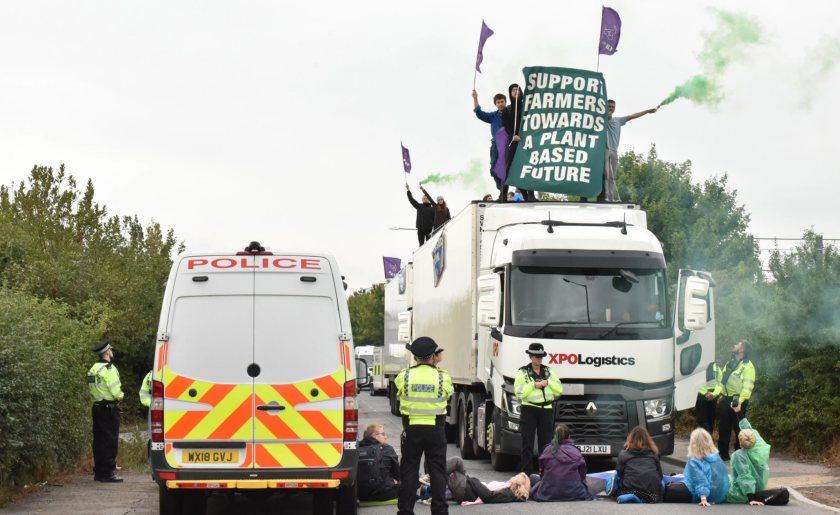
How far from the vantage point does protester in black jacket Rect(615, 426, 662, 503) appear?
46.1 ft

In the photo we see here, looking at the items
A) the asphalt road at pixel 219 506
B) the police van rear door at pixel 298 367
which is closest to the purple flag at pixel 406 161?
the asphalt road at pixel 219 506

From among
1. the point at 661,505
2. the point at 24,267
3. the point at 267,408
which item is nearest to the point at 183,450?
the point at 267,408

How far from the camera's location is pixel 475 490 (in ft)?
46.2

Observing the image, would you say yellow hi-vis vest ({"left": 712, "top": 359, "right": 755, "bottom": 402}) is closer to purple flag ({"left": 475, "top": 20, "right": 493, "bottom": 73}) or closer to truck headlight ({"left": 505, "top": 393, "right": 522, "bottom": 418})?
truck headlight ({"left": 505, "top": 393, "right": 522, "bottom": 418})

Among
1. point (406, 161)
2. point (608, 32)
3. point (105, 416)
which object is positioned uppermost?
point (608, 32)

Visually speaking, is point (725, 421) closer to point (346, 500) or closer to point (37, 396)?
point (346, 500)

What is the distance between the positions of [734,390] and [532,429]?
4.47 m

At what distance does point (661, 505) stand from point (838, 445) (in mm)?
5753

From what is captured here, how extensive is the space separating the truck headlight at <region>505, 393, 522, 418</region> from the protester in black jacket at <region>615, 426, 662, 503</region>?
2371mm

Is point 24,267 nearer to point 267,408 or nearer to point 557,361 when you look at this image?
point 557,361

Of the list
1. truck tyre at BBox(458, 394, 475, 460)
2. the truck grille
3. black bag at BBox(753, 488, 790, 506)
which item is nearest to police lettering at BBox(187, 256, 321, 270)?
black bag at BBox(753, 488, 790, 506)

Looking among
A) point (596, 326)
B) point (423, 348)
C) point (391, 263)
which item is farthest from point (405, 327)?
point (391, 263)

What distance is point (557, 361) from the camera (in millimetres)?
16281

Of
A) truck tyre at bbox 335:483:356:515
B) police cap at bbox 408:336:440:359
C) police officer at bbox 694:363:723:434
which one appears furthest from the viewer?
police officer at bbox 694:363:723:434
